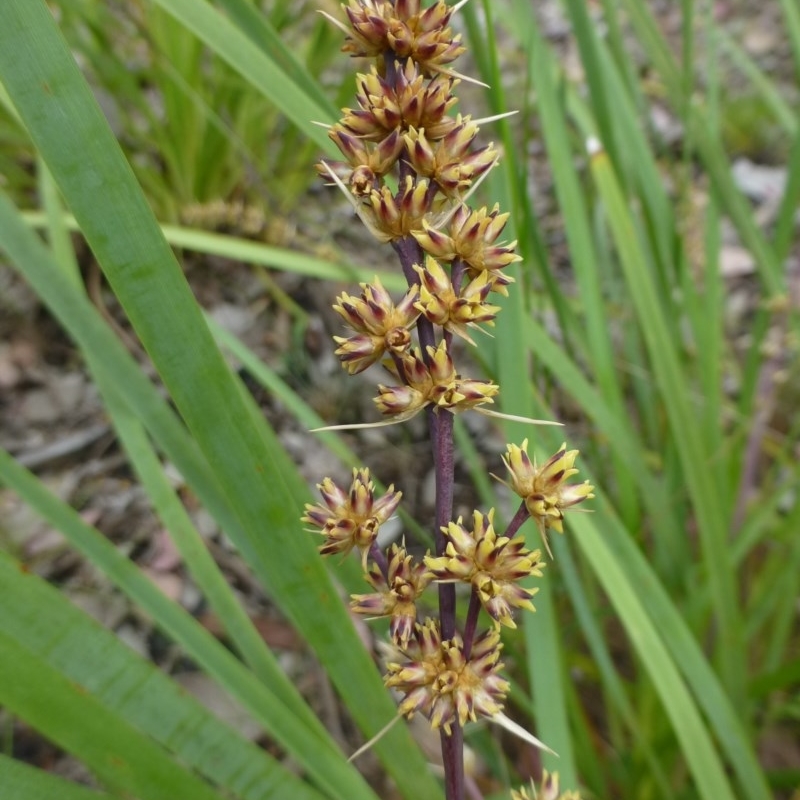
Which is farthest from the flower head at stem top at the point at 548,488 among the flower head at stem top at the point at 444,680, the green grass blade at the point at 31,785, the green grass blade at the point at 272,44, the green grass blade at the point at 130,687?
the green grass blade at the point at 272,44

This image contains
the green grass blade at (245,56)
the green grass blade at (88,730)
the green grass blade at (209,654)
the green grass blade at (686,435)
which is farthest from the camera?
the green grass blade at (686,435)

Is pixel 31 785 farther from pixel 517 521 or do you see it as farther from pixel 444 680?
pixel 517 521

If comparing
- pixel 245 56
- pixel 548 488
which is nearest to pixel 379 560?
pixel 548 488

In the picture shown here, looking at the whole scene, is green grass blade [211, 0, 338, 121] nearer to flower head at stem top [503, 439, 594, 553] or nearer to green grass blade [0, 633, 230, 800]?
flower head at stem top [503, 439, 594, 553]

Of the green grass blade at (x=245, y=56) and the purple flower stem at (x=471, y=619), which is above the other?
the green grass blade at (x=245, y=56)

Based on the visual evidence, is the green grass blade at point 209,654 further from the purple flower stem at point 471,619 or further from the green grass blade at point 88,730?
the purple flower stem at point 471,619

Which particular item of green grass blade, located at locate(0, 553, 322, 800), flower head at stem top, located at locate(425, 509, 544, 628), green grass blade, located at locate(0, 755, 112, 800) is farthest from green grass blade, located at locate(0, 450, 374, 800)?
flower head at stem top, located at locate(425, 509, 544, 628)

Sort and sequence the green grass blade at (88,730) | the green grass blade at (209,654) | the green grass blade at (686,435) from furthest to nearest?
the green grass blade at (686,435), the green grass blade at (209,654), the green grass blade at (88,730)
